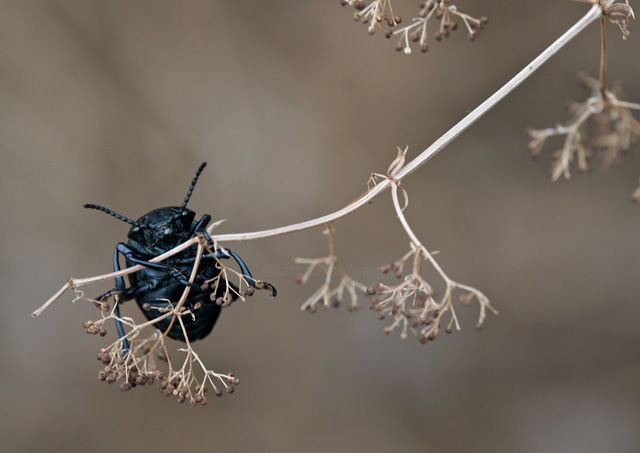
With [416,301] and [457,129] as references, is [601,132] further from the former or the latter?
[416,301]

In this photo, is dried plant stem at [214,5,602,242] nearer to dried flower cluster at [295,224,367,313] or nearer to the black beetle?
dried flower cluster at [295,224,367,313]

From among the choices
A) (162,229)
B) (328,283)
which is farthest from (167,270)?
(328,283)

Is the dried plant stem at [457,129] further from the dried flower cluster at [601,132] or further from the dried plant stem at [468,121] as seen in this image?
the dried flower cluster at [601,132]

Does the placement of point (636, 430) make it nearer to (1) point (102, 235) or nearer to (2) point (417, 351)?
(2) point (417, 351)

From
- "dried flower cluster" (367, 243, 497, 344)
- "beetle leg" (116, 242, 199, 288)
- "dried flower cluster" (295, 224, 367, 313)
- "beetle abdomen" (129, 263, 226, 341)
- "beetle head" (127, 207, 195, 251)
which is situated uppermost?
"beetle head" (127, 207, 195, 251)

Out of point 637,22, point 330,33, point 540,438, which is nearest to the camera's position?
point 637,22

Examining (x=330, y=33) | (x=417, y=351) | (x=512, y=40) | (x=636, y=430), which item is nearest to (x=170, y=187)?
(x=330, y=33)

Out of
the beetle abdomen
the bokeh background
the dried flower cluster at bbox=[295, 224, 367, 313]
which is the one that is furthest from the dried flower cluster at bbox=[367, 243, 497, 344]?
the bokeh background

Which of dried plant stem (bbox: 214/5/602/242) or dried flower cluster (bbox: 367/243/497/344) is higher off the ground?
dried plant stem (bbox: 214/5/602/242)

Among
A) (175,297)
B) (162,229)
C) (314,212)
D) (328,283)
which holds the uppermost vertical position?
(314,212)
